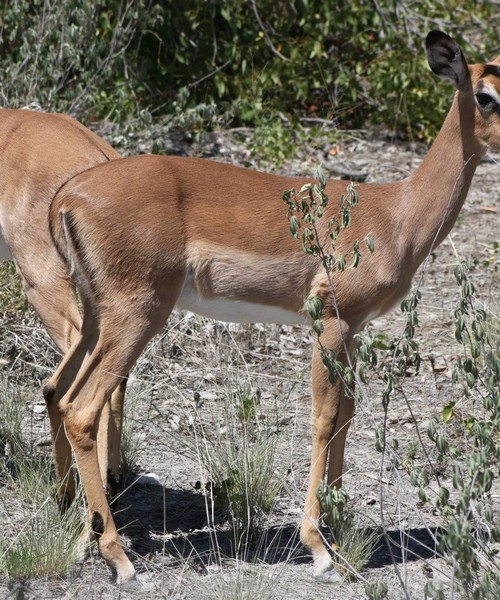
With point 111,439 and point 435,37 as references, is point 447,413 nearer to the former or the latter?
point 111,439

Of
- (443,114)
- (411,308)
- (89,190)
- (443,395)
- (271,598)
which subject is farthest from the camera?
(443,114)

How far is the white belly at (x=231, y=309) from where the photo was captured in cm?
482

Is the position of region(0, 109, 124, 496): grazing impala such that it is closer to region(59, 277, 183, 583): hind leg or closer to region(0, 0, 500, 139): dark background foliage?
region(59, 277, 183, 583): hind leg

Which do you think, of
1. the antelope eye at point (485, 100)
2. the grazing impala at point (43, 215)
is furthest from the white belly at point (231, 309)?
the antelope eye at point (485, 100)

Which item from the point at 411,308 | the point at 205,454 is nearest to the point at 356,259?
the point at 411,308

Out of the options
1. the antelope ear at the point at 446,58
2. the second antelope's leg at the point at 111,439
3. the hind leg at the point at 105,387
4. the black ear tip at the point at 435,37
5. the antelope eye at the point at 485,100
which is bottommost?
the second antelope's leg at the point at 111,439

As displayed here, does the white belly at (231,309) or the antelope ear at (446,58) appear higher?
the antelope ear at (446,58)

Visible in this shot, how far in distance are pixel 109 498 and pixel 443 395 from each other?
7.71 ft

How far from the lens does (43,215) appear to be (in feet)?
17.0

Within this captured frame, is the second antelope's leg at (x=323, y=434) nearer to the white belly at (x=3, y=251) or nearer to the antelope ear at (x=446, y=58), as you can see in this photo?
the antelope ear at (x=446, y=58)

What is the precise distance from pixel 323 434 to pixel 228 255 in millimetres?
893

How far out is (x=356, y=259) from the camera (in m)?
3.84

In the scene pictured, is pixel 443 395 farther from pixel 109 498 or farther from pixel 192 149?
pixel 192 149

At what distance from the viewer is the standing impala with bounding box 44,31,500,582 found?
4.64 m
